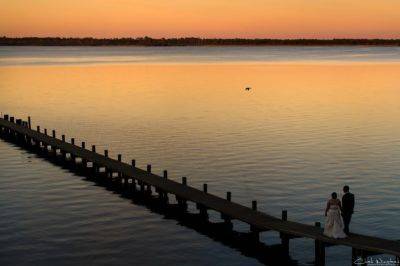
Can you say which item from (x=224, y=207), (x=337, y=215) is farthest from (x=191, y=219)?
(x=337, y=215)

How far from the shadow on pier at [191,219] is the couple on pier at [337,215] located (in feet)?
10.3

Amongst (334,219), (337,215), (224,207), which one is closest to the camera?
(337,215)

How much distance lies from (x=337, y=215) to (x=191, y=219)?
33.7 ft

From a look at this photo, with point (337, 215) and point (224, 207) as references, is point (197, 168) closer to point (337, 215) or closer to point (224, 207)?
point (224, 207)

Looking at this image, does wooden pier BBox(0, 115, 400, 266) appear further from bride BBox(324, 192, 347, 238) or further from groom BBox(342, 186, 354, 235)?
groom BBox(342, 186, 354, 235)

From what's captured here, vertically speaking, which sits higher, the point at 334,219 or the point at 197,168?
the point at 334,219

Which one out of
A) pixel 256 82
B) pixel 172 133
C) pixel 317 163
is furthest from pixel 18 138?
pixel 256 82

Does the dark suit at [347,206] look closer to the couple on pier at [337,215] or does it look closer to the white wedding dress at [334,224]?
the couple on pier at [337,215]

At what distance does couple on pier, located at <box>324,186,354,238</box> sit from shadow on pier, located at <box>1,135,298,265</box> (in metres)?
3.15

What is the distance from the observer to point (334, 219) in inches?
867

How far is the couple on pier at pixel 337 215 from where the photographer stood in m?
21.7

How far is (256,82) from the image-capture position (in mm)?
121000

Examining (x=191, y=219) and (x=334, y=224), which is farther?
(x=191, y=219)

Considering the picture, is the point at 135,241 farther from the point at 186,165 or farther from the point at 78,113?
the point at 78,113
